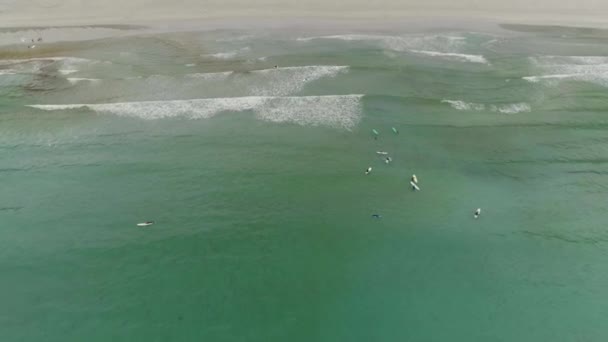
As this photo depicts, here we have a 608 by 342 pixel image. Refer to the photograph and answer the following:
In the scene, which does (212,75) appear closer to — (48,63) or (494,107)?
(48,63)

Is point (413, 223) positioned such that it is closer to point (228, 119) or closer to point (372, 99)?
point (372, 99)

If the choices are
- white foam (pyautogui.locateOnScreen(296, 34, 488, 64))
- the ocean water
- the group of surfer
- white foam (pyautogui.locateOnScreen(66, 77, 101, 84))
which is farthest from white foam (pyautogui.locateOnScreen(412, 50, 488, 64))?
white foam (pyautogui.locateOnScreen(66, 77, 101, 84))

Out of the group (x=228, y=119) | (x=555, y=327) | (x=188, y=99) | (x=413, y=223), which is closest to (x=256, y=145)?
(x=228, y=119)

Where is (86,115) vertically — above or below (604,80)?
below

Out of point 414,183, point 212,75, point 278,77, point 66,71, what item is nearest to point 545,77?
point 414,183

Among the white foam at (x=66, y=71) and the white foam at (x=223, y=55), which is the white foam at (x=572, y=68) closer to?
the white foam at (x=223, y=55)

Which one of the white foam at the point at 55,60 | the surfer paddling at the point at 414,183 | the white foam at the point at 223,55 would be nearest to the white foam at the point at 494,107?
the surfer paddling at the point at 414,183
